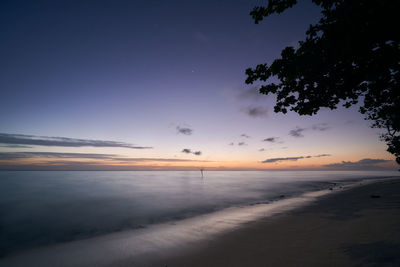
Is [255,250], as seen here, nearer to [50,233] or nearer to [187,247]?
[187,247]

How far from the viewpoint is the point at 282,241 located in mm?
7820

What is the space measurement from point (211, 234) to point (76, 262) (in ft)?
21.4

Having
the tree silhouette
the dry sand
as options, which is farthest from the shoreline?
the tree silhouette

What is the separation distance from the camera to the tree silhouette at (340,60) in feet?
12.9

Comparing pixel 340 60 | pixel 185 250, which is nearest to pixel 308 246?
pixel 185 250

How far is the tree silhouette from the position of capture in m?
3.92

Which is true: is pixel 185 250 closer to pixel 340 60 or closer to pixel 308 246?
pixel 308 246

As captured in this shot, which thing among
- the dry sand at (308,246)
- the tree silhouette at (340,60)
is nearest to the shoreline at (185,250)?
the dry sand at (308,246)

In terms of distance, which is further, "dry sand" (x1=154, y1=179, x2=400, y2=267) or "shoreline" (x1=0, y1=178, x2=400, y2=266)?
"shoreline" (x1=0, y1=178, x2=400, y2=266)

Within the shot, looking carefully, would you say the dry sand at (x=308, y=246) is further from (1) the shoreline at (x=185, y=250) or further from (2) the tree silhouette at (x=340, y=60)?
(2) the tree silhouette at (x=340, y=60)

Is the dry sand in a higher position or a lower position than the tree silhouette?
lower

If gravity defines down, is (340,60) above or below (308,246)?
above

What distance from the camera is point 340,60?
450 centimetres

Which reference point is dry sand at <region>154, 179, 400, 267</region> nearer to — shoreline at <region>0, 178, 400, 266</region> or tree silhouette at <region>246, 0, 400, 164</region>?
shoreline at <region>0, 178, 400, 266</region>
